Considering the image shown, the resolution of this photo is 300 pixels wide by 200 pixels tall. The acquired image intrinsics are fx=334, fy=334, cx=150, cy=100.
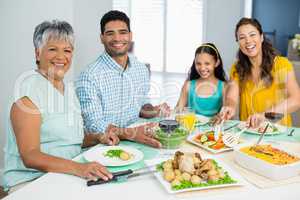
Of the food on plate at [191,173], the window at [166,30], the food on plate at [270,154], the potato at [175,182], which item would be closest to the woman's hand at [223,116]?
the food on plate at [270,154]

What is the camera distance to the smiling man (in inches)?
74.5

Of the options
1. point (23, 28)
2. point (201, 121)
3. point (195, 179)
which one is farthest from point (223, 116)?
point (23, 28)

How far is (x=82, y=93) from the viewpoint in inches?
74.9

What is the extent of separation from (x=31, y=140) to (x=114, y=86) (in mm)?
807

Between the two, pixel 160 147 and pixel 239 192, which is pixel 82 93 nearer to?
pixel 160 147

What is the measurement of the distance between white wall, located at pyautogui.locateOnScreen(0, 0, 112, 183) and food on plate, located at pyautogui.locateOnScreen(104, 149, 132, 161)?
1.37m

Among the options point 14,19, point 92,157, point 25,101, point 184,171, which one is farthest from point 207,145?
point 14,19

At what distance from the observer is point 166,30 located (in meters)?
5.63

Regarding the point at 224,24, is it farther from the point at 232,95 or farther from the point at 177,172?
the point at 177,172

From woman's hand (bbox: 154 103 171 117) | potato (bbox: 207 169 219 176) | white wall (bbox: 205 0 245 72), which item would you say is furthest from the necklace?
white wall (bbox: 205 0 245 72)

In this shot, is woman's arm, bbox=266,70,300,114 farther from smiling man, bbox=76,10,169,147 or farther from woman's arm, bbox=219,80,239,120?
smiling man, bbox=76,10,169,147

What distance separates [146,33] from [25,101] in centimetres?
467

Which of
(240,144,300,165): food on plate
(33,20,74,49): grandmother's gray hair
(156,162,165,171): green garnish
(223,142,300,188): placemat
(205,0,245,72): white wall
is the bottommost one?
(223,142,300,188): placemat

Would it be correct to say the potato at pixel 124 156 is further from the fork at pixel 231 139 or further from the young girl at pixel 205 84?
the young girl at pixel 205 84
